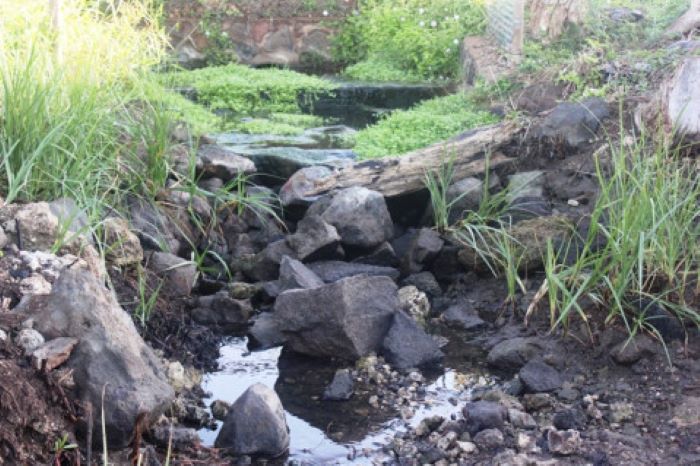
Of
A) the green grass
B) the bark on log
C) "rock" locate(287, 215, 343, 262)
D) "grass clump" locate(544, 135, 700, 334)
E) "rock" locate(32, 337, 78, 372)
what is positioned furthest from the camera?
the bark on log

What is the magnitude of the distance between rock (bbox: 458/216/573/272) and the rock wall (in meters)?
7.24

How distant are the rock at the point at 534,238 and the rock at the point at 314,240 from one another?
35.9 inches

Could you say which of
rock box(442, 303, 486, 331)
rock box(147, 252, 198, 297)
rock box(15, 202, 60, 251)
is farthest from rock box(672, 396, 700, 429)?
rock box(15, 202, 60, 251)

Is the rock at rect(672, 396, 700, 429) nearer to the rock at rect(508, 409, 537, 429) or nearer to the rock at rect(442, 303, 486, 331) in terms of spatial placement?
the rock at rect(508, 409, 537, 429)

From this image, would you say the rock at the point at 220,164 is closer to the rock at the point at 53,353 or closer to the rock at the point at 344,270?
the rock at the point at 344,270

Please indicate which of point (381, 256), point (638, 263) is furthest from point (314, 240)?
point (638, 263)

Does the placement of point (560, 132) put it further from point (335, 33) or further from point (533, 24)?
point (335, 33)

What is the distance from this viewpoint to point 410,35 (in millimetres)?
12055

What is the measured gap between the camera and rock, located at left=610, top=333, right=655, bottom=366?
4.96 m

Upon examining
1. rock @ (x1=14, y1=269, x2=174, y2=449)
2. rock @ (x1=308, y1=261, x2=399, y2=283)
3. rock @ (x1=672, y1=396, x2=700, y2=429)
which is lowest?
rock @ (x1=308, y1=261, x2=399, y2=283)

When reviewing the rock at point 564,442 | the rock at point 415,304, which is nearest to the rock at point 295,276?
the rock at point 415,304

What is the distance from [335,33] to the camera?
1315 centimetres

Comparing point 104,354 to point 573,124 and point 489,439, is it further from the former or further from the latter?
point 573,124

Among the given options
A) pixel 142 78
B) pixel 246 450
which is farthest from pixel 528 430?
pixel 142 78
